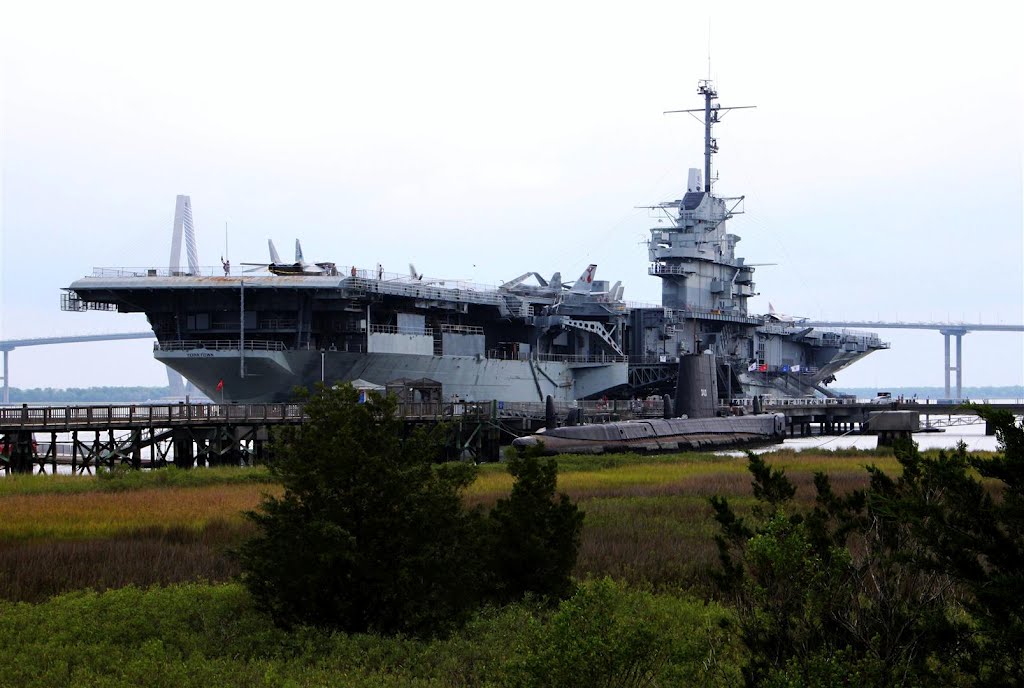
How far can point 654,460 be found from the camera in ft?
140

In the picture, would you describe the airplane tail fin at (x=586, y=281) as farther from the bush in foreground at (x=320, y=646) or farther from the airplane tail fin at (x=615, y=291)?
the bush in foreground at (x=320, y=646)

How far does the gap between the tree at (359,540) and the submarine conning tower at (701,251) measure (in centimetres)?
6067

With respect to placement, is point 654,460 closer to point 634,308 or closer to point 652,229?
point 634,308

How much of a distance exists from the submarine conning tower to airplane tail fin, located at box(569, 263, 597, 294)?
653 centimetres

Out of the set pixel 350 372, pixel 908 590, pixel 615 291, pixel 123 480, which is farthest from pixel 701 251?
pixel 908 590

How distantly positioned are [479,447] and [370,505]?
36149 mm

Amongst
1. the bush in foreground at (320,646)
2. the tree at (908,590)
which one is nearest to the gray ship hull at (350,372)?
the bush in foreground at (320,646)

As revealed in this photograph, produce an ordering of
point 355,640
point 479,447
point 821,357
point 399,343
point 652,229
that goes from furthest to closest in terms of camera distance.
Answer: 1. point 821,357
2. point 652,229
3. point 399,343
4. point 479,447
5. point 355,640

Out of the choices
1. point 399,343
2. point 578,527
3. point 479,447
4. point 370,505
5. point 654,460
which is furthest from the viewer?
point 399,343

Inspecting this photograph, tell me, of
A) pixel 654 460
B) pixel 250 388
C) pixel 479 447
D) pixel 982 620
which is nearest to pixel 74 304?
pixel 250 388

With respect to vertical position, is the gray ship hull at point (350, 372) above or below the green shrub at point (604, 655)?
above

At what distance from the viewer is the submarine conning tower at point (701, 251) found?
245 ft

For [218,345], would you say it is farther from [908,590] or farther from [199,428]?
[908,590]

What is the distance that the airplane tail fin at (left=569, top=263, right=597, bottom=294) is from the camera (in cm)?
6869
